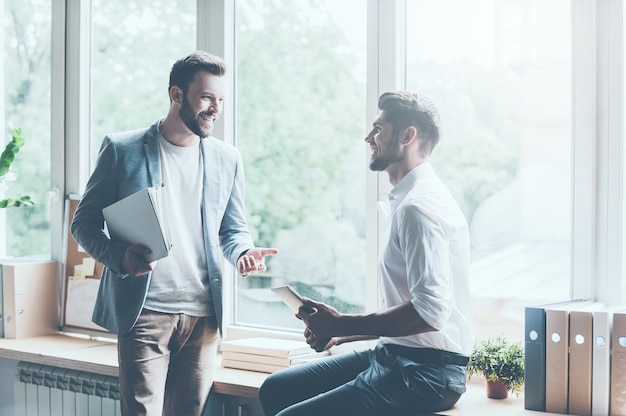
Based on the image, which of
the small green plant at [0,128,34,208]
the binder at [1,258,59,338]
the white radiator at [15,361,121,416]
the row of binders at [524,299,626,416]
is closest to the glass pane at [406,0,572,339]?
the row of binders at [524,299,626,416]

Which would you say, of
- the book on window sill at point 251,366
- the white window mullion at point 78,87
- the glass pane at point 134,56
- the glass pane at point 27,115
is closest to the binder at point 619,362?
the book on window sill at point 251,366

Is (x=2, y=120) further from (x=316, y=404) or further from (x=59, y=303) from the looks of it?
(x=316, y=404)

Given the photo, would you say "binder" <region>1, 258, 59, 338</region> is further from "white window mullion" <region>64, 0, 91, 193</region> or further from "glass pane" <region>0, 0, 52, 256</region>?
"white window mullion" <region>64, 0, 91, 193</region>

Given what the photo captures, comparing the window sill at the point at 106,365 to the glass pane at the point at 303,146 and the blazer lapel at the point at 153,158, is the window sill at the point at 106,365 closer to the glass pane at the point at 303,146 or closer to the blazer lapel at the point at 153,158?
the glass pane at the point at 303,146

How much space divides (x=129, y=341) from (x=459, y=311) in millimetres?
1051

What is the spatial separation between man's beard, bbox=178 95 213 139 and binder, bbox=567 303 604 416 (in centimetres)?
129

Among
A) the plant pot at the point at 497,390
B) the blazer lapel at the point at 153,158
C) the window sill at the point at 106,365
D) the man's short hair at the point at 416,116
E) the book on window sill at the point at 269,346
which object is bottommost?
the window sill at the point at 106,365

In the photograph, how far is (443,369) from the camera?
89.3 inches

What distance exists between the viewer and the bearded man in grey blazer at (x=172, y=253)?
2.52 m

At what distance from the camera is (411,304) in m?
2.15

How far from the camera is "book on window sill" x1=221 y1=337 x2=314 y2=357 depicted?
2.97 metres

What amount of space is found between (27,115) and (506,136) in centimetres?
253

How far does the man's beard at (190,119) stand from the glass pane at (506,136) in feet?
2.85

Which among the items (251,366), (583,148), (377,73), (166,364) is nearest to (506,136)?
(583,148)
